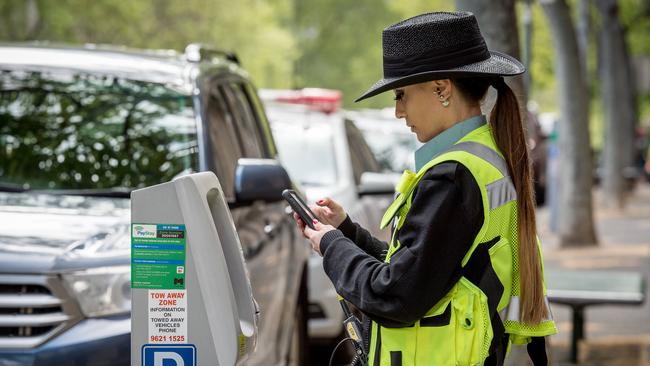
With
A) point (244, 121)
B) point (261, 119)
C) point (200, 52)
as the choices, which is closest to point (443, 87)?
point (200, 52)

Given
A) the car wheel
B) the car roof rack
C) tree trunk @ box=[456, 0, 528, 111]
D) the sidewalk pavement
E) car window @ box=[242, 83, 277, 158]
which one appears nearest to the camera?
the car roof rack

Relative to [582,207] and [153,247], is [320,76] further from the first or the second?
[153,247]

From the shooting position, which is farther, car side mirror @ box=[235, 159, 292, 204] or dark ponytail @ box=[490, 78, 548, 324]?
car side mirror @ box=[235, 159, 292, 204]

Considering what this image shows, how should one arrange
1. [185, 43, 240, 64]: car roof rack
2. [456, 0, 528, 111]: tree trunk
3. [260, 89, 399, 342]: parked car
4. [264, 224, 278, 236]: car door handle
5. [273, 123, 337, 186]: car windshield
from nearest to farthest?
[264, 224, 278, 236]: car door handle → [185, 43, 240, 64]: car roof rack → [456, 0, 528, 111]: tree trunk → [260, 89, 399, 342]: parked car → [273, 123, 337, 186]: car windshield

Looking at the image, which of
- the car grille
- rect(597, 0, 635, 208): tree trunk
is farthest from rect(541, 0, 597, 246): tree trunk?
the car grille

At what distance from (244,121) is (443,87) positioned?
11.7ft

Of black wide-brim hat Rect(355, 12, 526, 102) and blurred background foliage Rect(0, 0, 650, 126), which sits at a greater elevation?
blurred background foliage Rect(0, 0, 650, 126)

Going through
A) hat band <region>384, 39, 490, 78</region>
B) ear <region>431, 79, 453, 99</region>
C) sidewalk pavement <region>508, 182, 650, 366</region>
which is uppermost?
hat band <region>384, 39, 490, 78</region>

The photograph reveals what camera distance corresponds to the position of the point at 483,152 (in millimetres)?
3369

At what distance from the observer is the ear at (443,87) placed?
11.2 feet

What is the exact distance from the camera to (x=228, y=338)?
342 cm

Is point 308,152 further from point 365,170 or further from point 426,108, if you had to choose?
point 426,108

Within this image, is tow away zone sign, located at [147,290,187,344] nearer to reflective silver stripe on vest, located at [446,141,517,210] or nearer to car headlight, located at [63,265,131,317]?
reflective silver stripe on vest, located at [446,141,517,210]

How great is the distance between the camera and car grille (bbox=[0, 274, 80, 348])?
452cm
